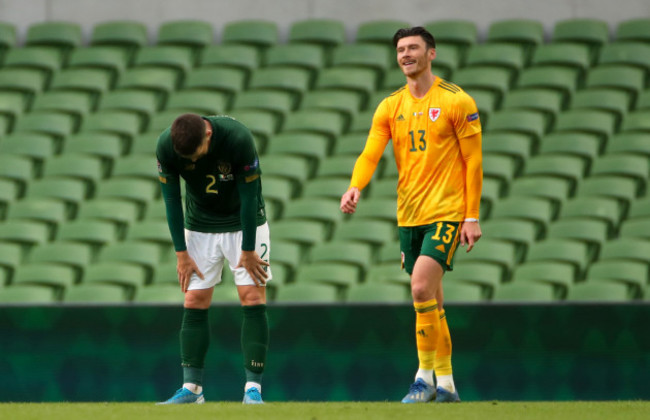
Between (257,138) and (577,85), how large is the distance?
328 cm

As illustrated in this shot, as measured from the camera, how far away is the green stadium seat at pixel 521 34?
9930mm

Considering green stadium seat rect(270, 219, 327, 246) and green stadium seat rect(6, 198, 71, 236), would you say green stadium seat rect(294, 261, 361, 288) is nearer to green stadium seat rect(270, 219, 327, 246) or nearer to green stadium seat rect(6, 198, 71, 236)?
green stadium seat rect(270, 219, 327, 246)

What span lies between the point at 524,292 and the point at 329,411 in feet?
10.6

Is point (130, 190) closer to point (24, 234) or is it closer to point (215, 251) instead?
point (24, 234)

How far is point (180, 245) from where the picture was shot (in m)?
4.38

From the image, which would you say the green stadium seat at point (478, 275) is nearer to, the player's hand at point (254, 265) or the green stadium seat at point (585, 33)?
the player's hand at point (254, 265)

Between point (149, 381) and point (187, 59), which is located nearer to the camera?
point (149, 381)

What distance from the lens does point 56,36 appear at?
33.7 ft

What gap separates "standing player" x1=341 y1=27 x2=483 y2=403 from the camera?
4375 millimetres

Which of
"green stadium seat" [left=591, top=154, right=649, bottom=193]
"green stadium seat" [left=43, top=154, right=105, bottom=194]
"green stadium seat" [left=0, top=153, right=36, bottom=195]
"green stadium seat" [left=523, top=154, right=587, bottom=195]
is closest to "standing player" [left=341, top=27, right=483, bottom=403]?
"green stadium seat" [left=523, top=154, right=587, bottom=195]

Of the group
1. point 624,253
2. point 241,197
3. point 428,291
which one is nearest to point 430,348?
point 428,291

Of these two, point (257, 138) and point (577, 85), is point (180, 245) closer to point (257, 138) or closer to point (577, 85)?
point (257, 138)

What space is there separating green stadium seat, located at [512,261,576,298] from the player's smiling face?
9.53ft

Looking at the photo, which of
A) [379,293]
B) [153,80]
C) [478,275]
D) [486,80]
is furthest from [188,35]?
[478,275]
